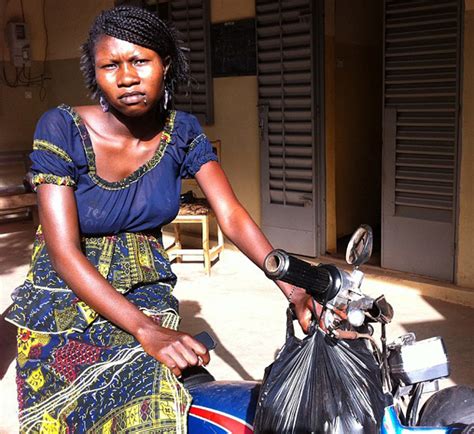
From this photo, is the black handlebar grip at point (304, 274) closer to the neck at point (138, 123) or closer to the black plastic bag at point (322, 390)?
the black plastic bag at point (322, 390)

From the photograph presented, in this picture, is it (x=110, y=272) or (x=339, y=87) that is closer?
(x=110, y=272)

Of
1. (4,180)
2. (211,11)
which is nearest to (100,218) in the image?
(211,11)

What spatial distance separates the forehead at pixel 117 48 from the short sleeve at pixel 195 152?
369 millimetres

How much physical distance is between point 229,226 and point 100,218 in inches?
15.3

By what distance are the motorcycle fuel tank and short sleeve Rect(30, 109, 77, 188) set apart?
682 millimetres

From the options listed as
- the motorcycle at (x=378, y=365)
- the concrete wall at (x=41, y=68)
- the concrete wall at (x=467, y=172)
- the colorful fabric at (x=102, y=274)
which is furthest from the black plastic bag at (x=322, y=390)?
the concrete wall at (x=41, y=68)

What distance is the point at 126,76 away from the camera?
5.86 ft

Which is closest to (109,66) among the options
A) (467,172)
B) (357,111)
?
(467,172)

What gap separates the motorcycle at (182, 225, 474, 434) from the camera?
1.40 m

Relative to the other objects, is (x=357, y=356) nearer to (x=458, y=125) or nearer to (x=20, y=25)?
(x=458, y=125)

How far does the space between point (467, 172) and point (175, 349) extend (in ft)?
12.7

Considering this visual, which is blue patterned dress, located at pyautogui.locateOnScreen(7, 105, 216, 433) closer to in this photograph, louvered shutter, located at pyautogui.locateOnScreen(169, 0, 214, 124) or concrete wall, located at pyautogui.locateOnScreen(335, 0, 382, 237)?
louvered shutter, located at pyautogui.locateOnScreen(169, 0, 214, 124)

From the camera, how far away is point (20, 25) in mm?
8680

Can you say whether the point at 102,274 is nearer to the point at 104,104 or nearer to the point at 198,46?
the point at 104,104
